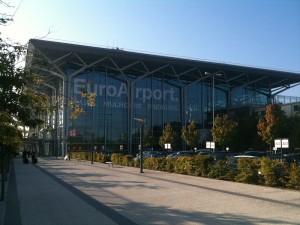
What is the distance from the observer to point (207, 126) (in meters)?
81.7

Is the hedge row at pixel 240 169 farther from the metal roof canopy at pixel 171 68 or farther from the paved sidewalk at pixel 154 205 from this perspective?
the metal roof canopy at pixel 171 68

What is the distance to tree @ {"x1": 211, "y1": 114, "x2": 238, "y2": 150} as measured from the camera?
56938 mm

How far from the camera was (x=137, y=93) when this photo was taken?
254 feet

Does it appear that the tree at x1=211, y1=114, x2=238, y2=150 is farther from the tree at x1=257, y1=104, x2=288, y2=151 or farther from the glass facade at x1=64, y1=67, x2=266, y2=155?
the glass facade at x1=64, y1=67, x2=266, y2=155

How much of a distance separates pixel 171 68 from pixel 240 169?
5769cm

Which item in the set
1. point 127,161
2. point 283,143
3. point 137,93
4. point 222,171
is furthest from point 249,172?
point 137,93

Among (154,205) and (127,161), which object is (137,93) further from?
(154,205)

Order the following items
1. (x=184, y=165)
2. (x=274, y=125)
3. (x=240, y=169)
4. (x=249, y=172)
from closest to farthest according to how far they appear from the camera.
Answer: (x=249, y=172) < (x=240, y=169) < (x=184, y=165) < (x=274, y=125)

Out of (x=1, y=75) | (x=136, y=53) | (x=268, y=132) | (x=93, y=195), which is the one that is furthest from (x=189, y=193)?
(x=136, y=53)

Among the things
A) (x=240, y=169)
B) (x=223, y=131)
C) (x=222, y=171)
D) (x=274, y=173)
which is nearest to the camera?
(x=274, y=173)

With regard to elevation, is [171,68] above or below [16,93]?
above

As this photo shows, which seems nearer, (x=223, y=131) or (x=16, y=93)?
(x=16, y=93)

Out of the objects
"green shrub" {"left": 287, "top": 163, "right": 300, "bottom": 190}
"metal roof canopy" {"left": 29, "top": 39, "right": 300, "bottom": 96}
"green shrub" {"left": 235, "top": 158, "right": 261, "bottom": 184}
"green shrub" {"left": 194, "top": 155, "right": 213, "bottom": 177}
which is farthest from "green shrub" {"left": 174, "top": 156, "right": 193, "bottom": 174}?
"metal roof canopy" {"left": 29, "top": 39, "right": 300, "bottom": 96}

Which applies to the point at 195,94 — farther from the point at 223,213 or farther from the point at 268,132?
the point at 223,213
